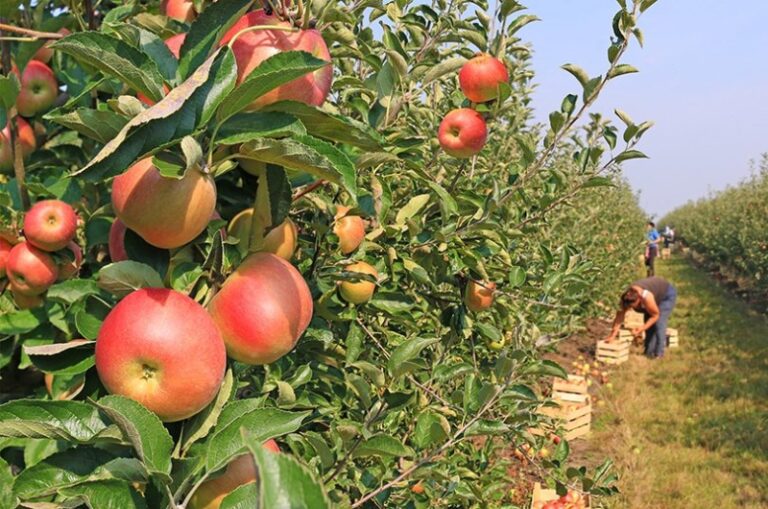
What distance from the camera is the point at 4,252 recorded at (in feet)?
4.36

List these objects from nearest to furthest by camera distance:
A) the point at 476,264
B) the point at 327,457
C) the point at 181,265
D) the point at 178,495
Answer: the point at 178,495, the point at 181,265, the point at 327,457, the point at 476,264

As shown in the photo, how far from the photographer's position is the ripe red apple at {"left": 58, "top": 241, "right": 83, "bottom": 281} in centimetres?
133

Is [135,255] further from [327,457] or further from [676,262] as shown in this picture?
[676,262]

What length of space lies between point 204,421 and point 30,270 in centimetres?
61

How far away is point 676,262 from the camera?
2764 centimetres

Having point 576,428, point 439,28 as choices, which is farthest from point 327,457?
point 576,428

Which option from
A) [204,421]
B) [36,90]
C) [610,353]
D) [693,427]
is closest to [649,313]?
[610,353]

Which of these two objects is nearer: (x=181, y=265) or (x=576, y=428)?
(x=181, y=265)

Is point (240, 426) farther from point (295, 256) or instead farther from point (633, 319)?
point (633, 319)

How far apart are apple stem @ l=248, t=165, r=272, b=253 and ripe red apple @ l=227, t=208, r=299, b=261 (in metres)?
0.01

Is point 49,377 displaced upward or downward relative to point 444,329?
upward

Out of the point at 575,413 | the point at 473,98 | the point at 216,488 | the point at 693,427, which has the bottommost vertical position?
the point at 693,427

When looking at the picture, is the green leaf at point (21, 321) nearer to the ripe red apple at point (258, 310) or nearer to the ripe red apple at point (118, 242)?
the ripe red apple at point (118, 242)

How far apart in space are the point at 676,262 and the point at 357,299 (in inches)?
1142
